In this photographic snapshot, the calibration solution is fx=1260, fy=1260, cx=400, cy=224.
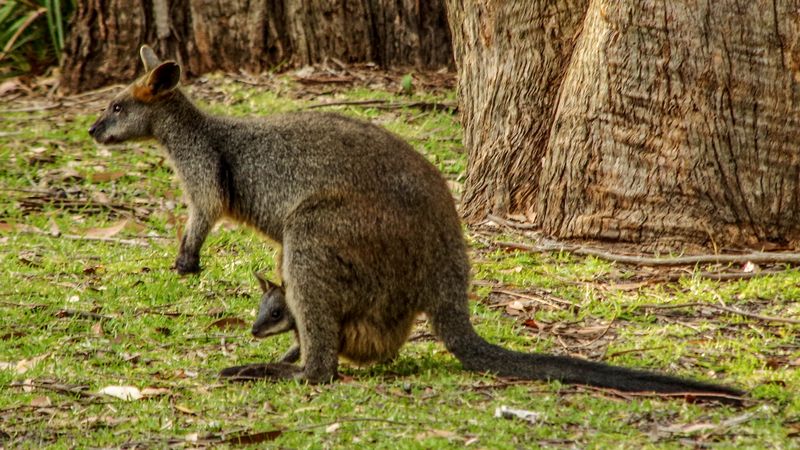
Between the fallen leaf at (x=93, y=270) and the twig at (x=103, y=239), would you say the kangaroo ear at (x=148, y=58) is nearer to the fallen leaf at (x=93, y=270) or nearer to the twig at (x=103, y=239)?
the fallen leaf at (x=93, y=270)

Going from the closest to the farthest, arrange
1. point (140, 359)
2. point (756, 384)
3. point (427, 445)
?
point (427, 445) < point (756, 384) < point (140, 359)

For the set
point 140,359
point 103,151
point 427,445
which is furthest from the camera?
point 103,151

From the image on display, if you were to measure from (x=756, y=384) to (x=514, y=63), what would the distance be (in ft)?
11.2

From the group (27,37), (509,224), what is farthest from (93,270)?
(27,37)

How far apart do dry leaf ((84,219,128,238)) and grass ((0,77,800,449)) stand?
0.07 feet

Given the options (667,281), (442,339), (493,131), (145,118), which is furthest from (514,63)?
(442,339)

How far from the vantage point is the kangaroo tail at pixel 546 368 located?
5.17 meters

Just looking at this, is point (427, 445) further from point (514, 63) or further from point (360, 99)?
point (360, 99)

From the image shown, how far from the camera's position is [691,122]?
7.37m

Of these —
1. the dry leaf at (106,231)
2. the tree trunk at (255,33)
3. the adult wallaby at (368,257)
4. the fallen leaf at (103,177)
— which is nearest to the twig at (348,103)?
the tree trunk at (255,33)

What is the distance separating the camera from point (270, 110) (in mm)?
10688

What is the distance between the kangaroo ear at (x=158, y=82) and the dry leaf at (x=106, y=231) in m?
1.84

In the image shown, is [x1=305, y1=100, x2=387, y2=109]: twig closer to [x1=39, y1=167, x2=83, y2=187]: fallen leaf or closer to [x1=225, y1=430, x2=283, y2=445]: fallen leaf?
[x1=39, y1=167, x2=83, y2=187]: fallen leaf

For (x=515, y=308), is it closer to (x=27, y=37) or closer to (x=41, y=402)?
(x=41, y=402)
